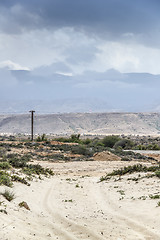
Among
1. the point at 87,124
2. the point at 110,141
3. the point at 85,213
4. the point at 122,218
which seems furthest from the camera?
the point at 87,124

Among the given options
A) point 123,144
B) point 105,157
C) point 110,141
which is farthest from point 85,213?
point 110,141

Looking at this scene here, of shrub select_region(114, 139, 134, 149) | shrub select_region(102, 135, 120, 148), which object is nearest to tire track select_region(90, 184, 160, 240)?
shrub select_region(114, 139, 134, 149)

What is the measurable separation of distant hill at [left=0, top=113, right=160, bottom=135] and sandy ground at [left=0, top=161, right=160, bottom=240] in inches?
5707

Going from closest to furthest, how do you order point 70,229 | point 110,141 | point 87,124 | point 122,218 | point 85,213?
point 70,229 < point 122,218 < point 85,213 < point 110,141 < point 87,124

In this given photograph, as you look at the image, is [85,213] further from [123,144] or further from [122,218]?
[123,144]

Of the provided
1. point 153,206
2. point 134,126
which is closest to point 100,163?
point 153,206

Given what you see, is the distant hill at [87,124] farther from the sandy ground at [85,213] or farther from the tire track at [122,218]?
the tire track at [122,218]

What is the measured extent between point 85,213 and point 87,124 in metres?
174

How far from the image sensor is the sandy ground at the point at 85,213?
8.83 meters

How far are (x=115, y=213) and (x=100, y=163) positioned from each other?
21.9 meters

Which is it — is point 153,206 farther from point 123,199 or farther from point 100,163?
point 100,163

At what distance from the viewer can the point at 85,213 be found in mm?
11977

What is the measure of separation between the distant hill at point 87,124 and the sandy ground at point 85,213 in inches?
5707

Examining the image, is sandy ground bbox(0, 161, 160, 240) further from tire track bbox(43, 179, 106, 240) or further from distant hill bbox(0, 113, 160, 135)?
distant hill bbox(0, 113, 160, 135)
